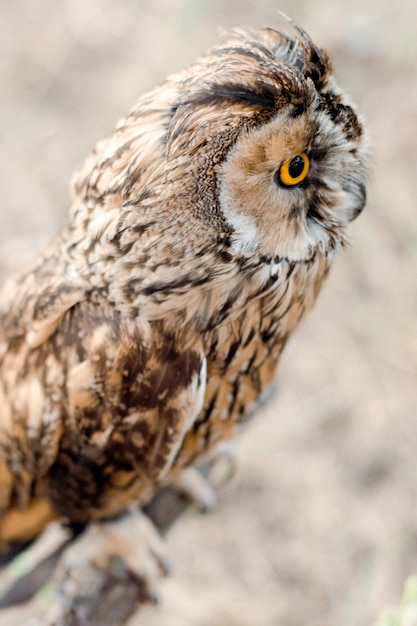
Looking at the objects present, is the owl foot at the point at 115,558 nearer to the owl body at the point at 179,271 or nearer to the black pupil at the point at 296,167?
the owl body at the point at 179,271

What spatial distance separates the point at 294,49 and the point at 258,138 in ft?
0.77

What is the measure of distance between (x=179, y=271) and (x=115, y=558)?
2.78 feet

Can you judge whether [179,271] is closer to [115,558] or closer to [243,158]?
[243,158]

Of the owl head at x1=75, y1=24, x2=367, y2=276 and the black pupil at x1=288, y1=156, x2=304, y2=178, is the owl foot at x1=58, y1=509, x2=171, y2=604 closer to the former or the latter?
the owl head at x1=75, y1=24, x2=367, y2=276

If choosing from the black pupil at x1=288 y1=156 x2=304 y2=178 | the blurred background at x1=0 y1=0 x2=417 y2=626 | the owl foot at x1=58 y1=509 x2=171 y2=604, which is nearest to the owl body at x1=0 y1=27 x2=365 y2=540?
the black pupil at x1=288 y1=156 x2=304 y2=178

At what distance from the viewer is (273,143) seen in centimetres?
97

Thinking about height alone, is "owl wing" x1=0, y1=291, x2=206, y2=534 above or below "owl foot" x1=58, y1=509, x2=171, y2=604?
above

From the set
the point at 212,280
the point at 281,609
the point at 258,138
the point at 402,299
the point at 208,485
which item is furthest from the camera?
the point at 402,299

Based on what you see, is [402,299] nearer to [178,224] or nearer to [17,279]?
[17,279]

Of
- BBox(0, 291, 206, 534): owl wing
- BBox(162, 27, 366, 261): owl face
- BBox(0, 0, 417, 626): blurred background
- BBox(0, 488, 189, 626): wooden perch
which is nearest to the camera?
BBox(162, 27, 366, 261): owl face

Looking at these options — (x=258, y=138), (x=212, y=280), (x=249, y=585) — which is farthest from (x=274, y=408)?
(x=258, y=138)

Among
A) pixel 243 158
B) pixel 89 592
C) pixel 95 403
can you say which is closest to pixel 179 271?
pixel 243 158

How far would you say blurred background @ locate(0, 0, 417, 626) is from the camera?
7.71 ft

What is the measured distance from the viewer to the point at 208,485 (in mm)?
1967
